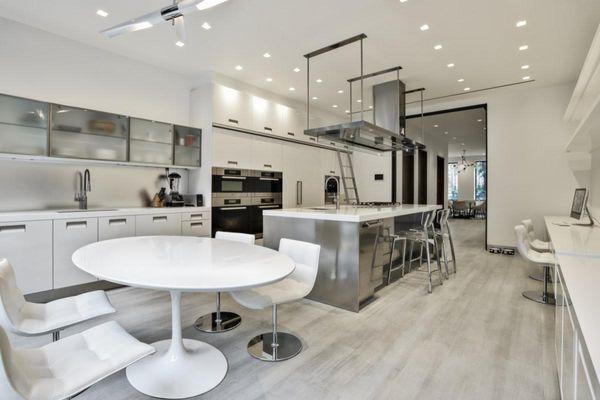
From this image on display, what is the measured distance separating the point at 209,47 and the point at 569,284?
4055 mm

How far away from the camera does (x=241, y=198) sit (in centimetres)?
483

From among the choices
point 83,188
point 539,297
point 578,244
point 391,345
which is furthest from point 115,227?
point 539,297

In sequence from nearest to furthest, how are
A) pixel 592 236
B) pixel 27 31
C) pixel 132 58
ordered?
pixel 592 236 < pixel 27 31 < pixel 132 58

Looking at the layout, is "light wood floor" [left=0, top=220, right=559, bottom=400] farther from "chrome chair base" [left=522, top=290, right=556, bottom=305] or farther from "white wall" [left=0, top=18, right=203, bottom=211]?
"white wall" [left=0, top=18, right=203, bottom=211]

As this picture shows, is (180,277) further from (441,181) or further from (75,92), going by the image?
(441,181)

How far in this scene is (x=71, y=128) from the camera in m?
3.42

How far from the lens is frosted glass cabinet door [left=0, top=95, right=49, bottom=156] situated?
9.85ft

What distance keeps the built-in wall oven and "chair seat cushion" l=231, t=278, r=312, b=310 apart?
8.38 feet

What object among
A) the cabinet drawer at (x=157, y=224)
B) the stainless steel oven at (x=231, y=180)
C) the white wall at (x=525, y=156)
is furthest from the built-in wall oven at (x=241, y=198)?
the white wall at (x=525, y=156)

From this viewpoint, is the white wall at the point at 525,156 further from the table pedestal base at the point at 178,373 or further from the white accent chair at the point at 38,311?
the white accent chair at the point at 38,311

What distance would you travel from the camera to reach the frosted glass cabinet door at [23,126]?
3.00 m

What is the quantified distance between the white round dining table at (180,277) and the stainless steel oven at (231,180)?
2.28 metres

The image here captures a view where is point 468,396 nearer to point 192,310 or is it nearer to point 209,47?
point 192,310

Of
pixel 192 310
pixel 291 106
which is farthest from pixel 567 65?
pixel 192 310
